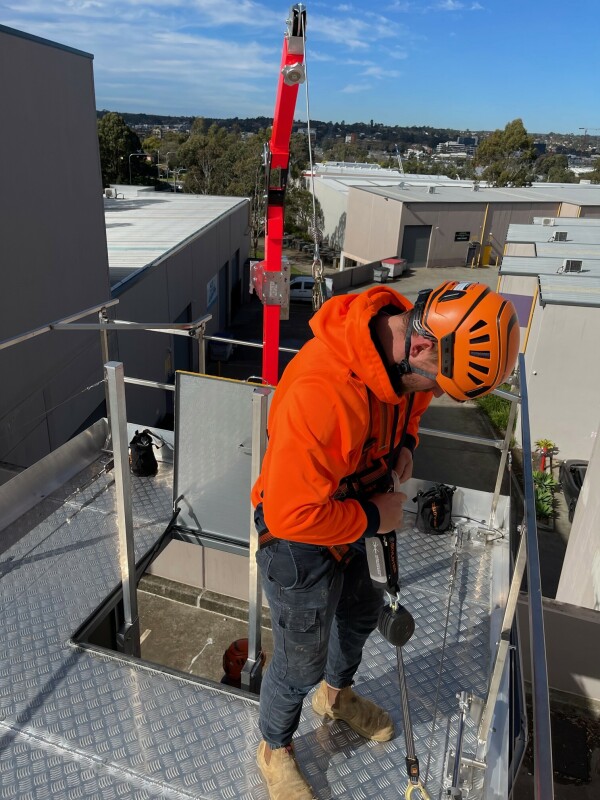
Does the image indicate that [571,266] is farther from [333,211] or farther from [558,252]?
[333,211]

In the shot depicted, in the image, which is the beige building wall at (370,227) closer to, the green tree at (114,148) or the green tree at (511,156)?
the green tree at (511,156)

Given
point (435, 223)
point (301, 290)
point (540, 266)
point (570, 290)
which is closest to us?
point (570, 290)

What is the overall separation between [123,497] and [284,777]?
159 cm

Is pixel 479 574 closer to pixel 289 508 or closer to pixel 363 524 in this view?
pixel 363 524

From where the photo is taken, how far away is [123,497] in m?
3.18

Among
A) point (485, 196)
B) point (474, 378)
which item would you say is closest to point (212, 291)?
point (474, 378)

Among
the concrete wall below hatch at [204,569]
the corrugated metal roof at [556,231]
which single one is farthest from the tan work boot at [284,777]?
the corrugated metal roof at [556,231]

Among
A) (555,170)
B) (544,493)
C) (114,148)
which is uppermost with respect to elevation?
(555,170)

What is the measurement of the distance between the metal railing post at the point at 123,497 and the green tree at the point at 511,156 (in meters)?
61.3

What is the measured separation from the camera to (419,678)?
3361 millimetres

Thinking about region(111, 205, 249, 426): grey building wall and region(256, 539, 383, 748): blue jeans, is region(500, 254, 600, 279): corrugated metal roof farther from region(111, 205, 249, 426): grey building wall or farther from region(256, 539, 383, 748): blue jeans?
region(256, 539, 383, 748): blue jeans

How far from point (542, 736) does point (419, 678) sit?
78.8 inches

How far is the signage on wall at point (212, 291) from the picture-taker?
2025 cm

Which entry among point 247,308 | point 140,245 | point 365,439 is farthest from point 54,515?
point 247,308
